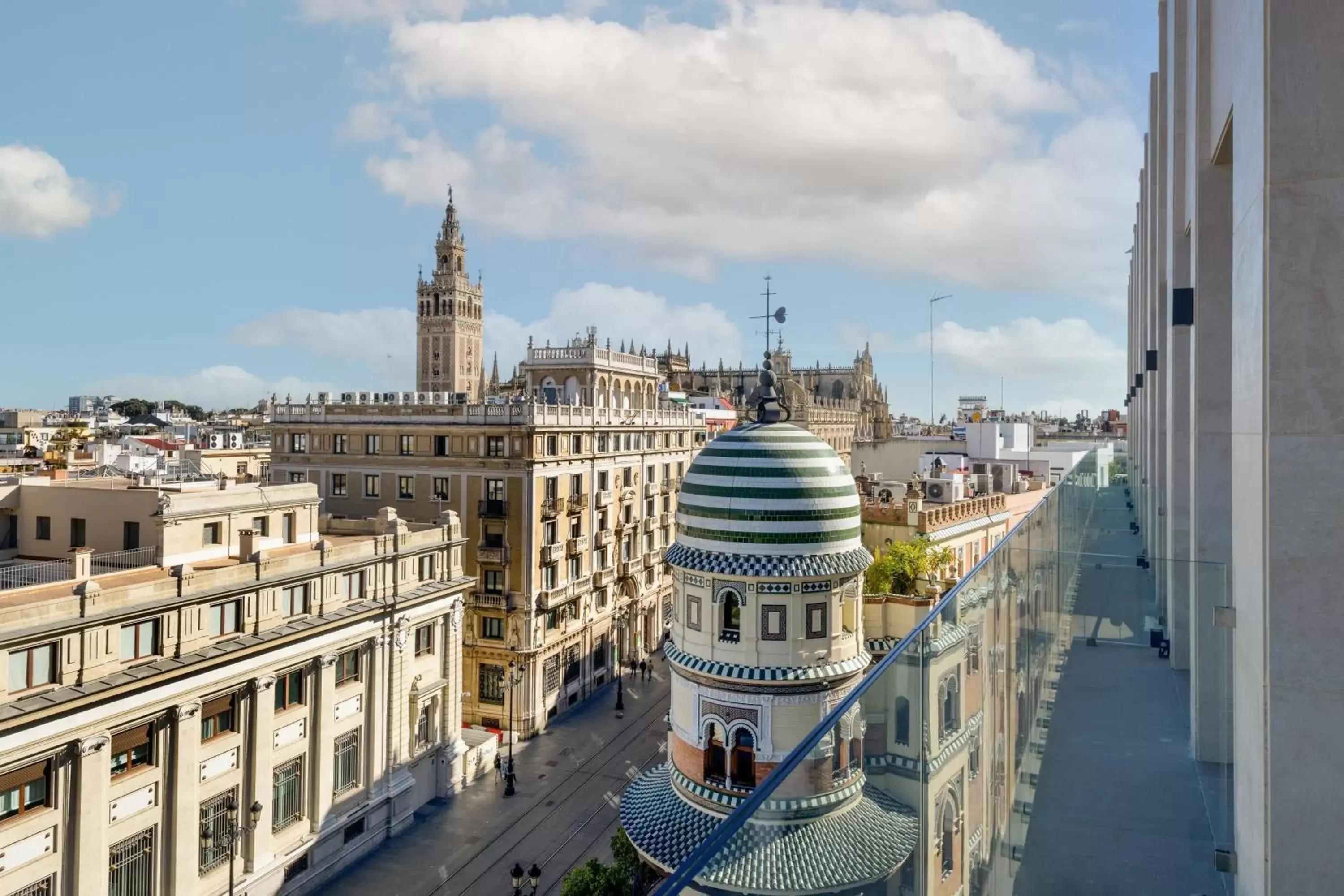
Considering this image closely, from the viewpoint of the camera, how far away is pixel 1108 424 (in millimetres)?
132250

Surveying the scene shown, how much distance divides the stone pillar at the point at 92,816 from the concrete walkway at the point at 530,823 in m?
6.83

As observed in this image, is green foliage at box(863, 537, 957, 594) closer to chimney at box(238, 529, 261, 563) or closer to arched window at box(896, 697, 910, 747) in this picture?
chimney at box(238, 529, 261, 563)

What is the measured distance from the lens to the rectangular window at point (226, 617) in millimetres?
20797

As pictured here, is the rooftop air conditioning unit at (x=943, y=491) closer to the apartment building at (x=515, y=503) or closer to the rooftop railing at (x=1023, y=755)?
the apartment building at (x=515, y=503)

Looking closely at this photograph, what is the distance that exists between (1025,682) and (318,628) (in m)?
20.5

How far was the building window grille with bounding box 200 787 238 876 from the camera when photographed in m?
20.4

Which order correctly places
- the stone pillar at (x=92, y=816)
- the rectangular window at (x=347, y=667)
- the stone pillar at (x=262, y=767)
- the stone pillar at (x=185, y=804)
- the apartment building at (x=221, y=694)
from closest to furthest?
the apartment building at (x=221, y=694)
the stone pillar at (x=92, y=816)
the stone pillar at (x=185, y=804)
the stone pillar at (x=262, y=767)
the rectangular window at (x=347, y=667)

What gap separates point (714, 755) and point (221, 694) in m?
13.7

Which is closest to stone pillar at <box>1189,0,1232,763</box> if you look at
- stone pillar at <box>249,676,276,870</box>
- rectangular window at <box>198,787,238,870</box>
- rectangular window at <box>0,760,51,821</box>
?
rectangular window at <box>0,760,51,821</box>

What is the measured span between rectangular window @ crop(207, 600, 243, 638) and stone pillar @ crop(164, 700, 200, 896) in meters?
1.77

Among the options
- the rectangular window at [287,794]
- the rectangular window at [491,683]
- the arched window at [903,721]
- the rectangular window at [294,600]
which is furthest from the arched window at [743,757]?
the rectangular window at [491,683]

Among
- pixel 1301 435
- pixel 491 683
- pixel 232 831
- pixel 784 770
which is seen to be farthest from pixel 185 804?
pixel 1301 435

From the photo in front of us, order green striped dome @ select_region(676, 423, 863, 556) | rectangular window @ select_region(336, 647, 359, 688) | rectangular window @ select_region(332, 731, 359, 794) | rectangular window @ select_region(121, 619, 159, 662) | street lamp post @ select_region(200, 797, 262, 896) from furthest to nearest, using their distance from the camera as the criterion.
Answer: rectangular window @ select_region(336, 647, 359, 688) < rectangular window @ select_region(332, 731, 359, 794) < street lamp post @ select_region(200, 797, 262, 896) < rectangular window @ select_region(121, 619, 159, 662) < green striped dome @ select_region(676, 423, 863, 556)

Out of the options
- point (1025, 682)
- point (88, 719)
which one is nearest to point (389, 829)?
point (88, 719)
